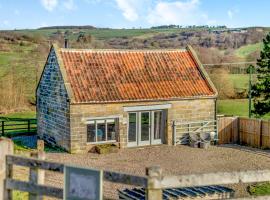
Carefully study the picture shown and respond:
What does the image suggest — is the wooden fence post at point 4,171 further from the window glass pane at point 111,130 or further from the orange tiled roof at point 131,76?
the window glass pane at point 111,130

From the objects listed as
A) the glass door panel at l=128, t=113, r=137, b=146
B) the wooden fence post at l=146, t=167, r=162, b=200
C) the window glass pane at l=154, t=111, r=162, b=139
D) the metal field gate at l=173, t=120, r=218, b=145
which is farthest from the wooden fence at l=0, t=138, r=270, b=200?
the metal field gate at l=173, t=120, r=218, b=145

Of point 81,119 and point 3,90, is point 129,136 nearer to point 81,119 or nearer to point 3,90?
point 81,119

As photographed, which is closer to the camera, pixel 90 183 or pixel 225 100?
pixel 90 183

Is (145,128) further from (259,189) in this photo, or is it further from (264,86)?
(264,86)

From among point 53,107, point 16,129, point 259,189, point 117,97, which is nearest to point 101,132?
point 117,97

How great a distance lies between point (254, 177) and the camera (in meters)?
7.95

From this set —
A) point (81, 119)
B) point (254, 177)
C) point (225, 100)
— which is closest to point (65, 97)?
point (81, 119)

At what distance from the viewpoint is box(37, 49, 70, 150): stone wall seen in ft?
83.7

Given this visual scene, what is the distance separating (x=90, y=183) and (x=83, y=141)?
1825 centimetres

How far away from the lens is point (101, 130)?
1005 inches

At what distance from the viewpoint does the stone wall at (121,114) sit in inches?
979

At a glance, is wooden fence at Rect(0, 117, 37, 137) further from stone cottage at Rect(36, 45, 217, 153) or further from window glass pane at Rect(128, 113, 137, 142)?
window glass pane at Rect(128, 113, 137, 142)

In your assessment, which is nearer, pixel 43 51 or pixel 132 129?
pixel 132 129

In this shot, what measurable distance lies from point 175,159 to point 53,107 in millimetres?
8120
